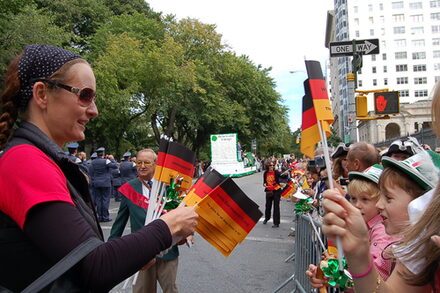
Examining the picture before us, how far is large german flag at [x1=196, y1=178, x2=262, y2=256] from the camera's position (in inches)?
80.2

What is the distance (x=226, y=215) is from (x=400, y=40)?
309 feet

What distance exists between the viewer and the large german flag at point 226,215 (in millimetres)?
2037

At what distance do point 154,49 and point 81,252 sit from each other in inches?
969

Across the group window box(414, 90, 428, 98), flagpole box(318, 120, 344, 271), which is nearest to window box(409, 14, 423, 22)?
window box(414, 90, 428, 98)

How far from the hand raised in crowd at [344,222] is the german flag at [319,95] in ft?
1.18

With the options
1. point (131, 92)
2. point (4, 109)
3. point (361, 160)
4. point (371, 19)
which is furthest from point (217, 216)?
point (371, 19)

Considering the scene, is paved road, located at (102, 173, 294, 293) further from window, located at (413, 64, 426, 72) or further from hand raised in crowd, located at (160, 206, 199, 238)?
window, located at (413, 64, 426, 72)

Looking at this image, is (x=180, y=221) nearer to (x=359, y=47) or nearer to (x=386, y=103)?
(x=359, y=47)

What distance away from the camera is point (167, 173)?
2350 mm

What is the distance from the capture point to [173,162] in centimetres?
236

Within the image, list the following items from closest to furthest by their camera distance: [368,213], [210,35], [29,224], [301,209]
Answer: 1. [29,224]
2. [368,213]
3. [301,209]
4. [210,35]

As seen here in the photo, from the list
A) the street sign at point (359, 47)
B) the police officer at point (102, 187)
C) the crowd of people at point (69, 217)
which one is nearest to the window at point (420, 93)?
the street sign at point (359, 47)

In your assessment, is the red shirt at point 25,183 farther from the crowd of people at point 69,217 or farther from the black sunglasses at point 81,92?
the black sunglasses at point 81,92

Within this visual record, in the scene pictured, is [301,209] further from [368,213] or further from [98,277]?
[98,277]
